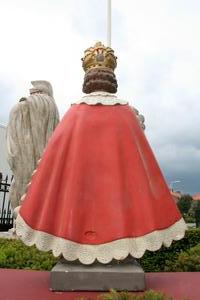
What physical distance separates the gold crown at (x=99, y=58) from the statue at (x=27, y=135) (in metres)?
3.64

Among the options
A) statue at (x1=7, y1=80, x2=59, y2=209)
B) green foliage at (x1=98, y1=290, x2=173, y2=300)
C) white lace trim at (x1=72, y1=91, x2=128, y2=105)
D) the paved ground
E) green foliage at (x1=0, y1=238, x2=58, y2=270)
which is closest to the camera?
green foliage at (x1=98, y1=290, x2=173, y2=300)

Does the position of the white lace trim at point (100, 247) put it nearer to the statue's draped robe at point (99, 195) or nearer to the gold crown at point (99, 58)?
the statue's draped robe at point (99, 195)

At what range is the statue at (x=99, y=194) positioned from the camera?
335 centimetres

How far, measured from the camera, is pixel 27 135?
7605 millimetres

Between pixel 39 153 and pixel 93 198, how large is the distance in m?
4.20

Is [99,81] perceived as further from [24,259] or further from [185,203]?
[185,203]

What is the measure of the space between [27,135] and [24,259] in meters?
2.58

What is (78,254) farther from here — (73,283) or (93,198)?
(93,198)

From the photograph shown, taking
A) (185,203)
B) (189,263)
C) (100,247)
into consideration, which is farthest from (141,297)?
(185,203)

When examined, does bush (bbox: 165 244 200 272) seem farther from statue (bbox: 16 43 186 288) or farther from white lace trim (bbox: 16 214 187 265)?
white lace trim (bbox: 16 214 187 265)

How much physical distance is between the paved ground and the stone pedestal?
65 millimetres

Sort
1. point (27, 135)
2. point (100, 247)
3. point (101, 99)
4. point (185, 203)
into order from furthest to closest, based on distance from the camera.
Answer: point (185, 203) < point (27, 135) < point (101, 99) < point (100, 247)

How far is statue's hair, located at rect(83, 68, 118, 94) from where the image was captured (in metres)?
3.91

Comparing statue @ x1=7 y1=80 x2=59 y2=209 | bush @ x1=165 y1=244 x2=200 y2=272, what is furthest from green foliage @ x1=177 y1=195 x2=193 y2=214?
bush @ x1=165 y1=244 x2=200 y2=272
